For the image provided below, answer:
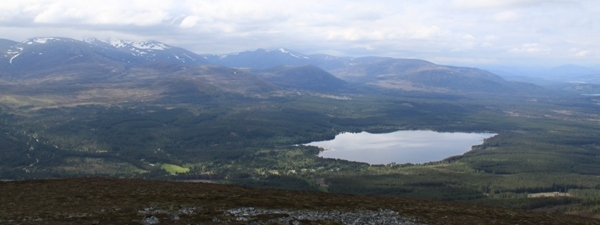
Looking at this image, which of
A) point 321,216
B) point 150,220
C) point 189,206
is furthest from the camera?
point 189,206

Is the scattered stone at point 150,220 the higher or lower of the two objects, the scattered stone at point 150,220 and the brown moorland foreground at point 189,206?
the higher

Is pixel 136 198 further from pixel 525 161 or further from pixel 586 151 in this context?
pixel 586 151

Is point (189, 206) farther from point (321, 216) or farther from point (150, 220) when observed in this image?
point (321, 216)

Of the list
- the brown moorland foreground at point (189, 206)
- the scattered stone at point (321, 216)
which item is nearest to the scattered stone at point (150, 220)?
the brown moorland foreground at point (189, 206)

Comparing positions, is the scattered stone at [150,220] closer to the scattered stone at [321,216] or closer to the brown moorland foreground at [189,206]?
the brown moorland foreground at [189,206]

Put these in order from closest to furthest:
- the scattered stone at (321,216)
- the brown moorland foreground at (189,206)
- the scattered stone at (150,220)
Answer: the scattered stone at (150,220) < the brown moorland foreground at (189,206) < the scattered stone at (321,216)

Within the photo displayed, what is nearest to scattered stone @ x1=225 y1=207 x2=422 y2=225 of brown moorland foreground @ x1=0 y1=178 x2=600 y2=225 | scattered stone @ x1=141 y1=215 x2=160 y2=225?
brown moorland foreground @ x1=0 y1=178 x2=600 y2=225

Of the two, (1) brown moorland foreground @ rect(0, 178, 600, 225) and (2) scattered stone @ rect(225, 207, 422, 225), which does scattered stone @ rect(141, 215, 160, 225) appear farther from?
(2) scattered stone @ rect(225, 207, 422, 225)

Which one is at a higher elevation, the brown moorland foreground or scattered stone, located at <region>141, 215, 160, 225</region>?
scattered stone, located at <region>141, 215, 160, 225</region>

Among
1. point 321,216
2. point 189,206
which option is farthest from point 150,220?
point 321,216
